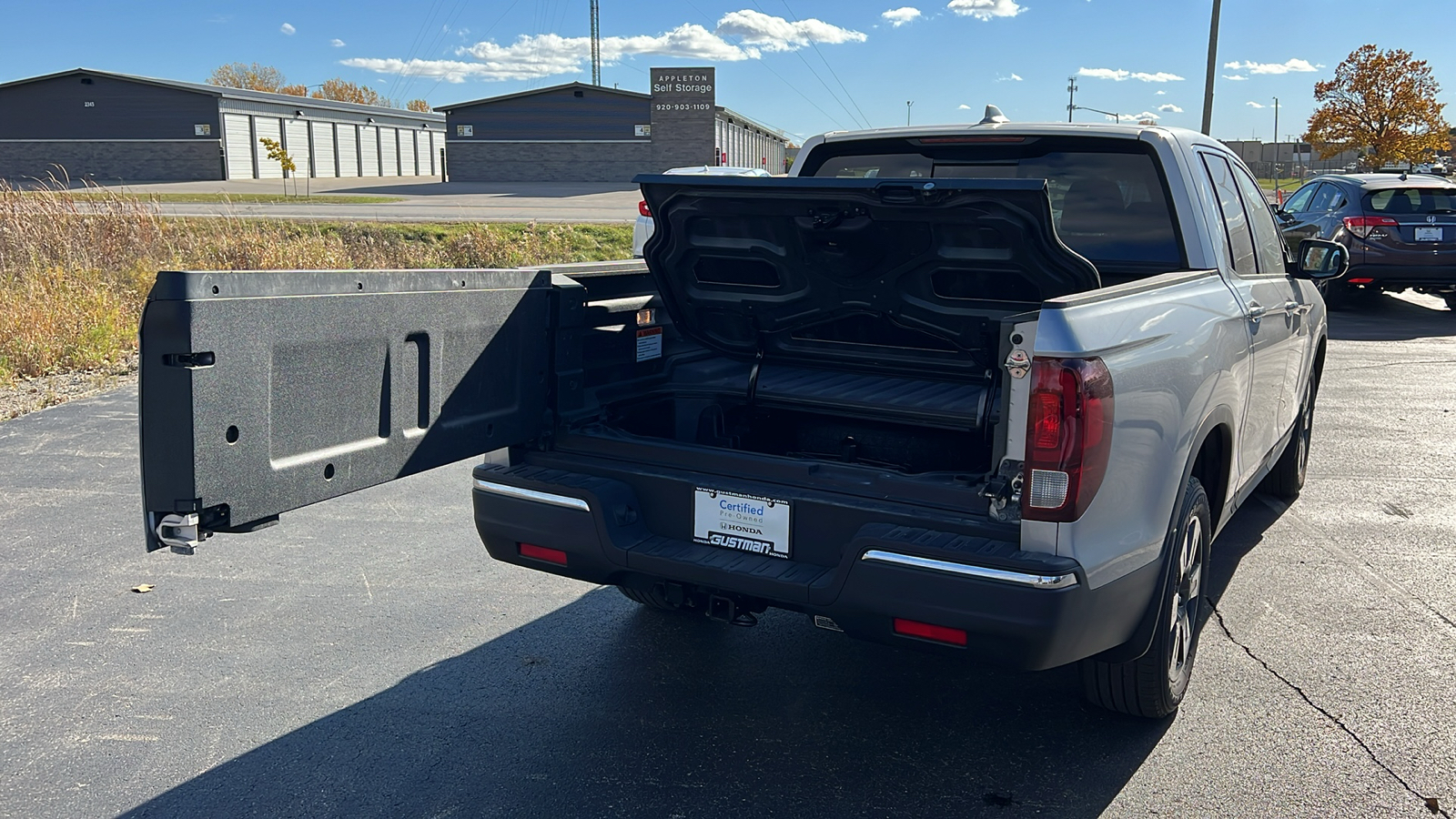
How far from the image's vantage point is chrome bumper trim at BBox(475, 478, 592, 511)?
3596 millimetres

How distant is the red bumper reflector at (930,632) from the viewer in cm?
303

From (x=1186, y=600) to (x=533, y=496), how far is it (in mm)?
2183

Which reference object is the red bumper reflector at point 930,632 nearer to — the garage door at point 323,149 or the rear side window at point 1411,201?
the rear side window at point 1411,201

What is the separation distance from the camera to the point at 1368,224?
14.1 meters

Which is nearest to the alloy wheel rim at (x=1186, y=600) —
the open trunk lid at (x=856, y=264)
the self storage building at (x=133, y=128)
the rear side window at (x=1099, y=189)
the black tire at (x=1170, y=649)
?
the black tire at (x=1170, y=649)

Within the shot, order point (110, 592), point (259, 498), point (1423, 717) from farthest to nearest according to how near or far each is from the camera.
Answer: point (110, 592) → point (1423, 717) → point (259, 498)

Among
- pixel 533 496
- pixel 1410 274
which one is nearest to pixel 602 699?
pixel 533 496

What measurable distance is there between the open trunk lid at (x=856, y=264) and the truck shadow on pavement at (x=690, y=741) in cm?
119

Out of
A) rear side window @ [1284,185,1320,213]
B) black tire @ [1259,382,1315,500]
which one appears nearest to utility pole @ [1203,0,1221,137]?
rear side window @ [1284,185,1320,213]

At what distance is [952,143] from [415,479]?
387cm

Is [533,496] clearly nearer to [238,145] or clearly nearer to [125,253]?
[125,253]

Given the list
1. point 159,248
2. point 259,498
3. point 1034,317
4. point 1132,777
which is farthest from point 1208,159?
point 159,248

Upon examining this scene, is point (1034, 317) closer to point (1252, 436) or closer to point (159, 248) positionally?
point (1252, 436)

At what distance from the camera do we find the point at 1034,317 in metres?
2.91
